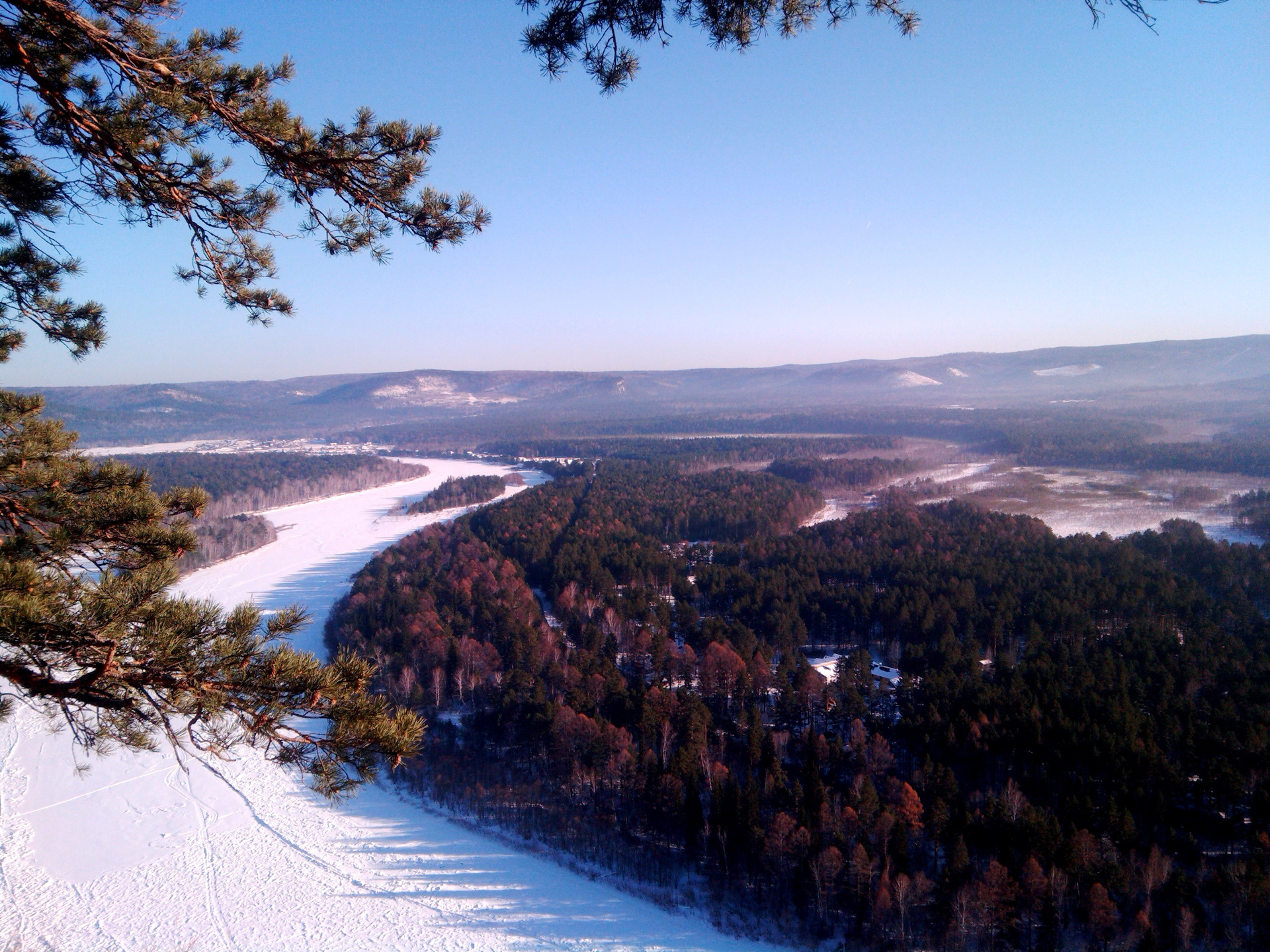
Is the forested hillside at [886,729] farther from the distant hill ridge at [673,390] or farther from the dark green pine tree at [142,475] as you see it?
the distant hill ridge at [673,390]

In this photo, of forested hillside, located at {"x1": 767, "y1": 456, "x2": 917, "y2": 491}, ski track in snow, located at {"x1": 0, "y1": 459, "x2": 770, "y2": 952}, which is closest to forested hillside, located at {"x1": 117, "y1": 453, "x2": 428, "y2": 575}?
ski track in snow, located at {"x1": 0, "y1": 459, "x2": 770, "y2": 952}

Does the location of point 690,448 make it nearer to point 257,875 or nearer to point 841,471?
point 841,471

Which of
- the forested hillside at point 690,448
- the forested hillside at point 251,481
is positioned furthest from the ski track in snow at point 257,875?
the forested hillside at point 690,448

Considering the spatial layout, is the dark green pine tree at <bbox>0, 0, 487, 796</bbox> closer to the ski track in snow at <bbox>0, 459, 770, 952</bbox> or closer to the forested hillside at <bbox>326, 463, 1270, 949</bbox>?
the ski track in snow at <bbox>0, 459, 770, 952</bbox>

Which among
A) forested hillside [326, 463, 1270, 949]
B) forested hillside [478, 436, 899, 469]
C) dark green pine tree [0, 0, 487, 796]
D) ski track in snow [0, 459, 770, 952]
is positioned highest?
dark green pine tree [0, 0, 487, 796]

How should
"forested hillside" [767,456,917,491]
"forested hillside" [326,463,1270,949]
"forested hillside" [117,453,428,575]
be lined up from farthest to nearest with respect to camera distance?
"forested hillside" [767,456,917,491], "forested hillside" [117,453,428,575], "forested hillside" [326,463,1270,949]

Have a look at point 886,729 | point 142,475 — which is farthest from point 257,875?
point 886,729
